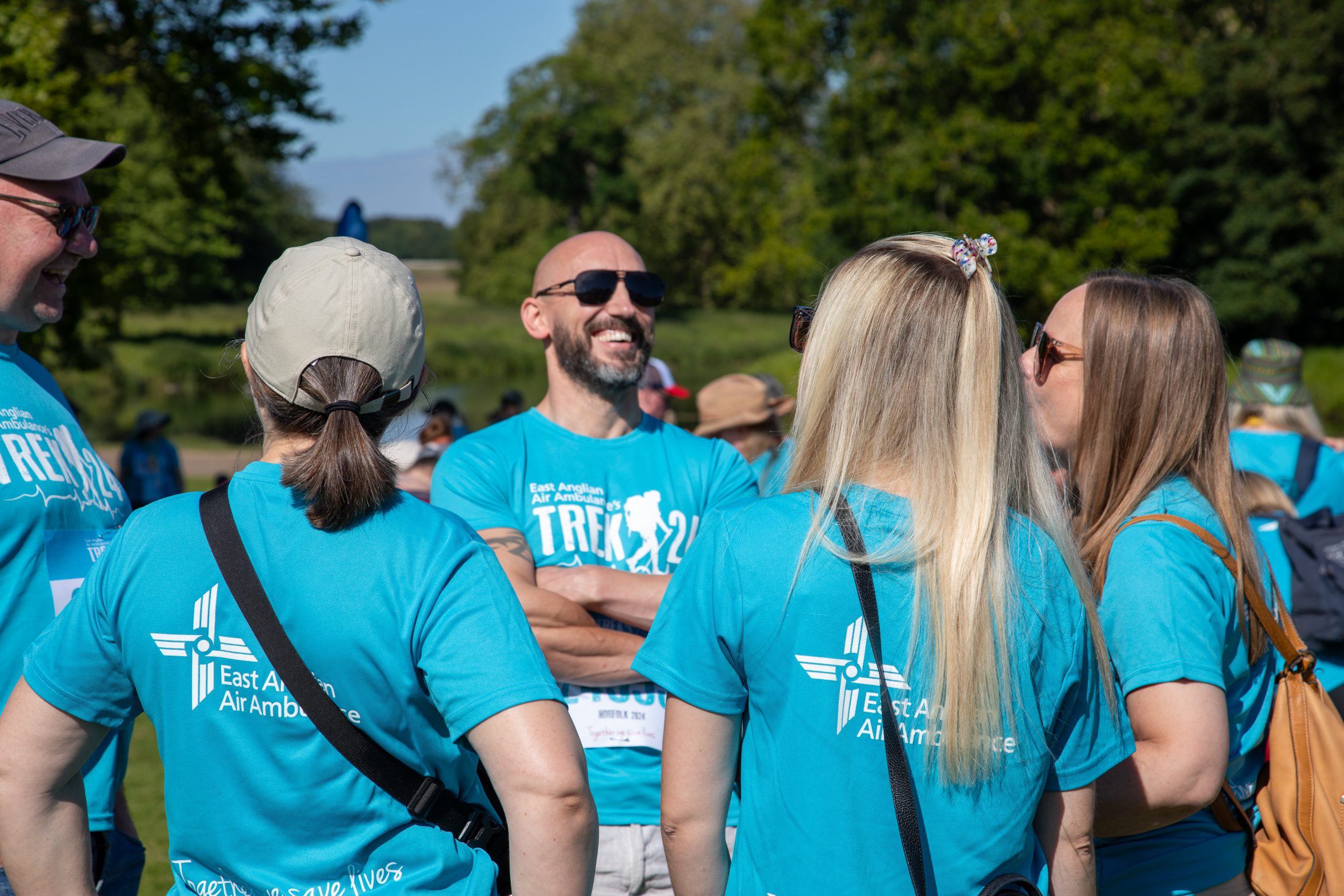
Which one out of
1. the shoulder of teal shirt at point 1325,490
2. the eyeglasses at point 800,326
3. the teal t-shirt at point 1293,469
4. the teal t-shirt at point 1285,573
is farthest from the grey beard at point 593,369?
the shoulder of teal shirt at point 1325,490

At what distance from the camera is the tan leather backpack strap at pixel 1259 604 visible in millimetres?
2182

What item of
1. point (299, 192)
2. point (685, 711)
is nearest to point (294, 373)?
point (685, 711)

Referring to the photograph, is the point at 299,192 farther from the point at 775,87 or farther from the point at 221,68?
the point at 221,68

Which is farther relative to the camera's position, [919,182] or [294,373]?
[919,182]

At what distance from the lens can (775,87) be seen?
3095cm

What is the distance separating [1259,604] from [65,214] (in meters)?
2.92

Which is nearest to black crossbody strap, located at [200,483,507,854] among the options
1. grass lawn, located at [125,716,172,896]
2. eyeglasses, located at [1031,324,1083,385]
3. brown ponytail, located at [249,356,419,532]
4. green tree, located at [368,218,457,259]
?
brown ponytail, located at [249,356,419,532]

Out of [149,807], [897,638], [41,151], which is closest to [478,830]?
[897,638]

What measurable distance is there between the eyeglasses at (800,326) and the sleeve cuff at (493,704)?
2.87 feet

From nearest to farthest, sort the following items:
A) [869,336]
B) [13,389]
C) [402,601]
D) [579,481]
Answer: [402,601] → [869,336] → [13,389] → [579,481]

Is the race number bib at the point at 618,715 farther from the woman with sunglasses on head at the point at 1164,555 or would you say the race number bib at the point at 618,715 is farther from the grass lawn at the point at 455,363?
the grass lawn at the point at 455,363

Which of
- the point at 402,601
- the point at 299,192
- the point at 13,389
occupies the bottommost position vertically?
the point at 402,601

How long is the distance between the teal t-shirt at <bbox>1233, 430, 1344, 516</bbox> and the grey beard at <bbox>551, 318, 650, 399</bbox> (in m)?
3.70

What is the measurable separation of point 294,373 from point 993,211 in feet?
91.4
